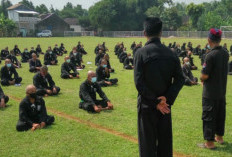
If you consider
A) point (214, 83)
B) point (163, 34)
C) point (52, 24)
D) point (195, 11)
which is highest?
point (195, 11)

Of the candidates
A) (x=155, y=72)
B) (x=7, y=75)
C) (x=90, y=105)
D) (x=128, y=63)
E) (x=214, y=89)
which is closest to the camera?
(x=155, y=72)

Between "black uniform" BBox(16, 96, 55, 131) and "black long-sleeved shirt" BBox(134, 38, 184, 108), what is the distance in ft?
13.6

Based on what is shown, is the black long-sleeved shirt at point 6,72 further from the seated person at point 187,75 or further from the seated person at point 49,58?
the seated person at point 187,75

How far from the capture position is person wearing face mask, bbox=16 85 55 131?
6840 mm

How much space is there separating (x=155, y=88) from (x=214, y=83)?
2.18 m

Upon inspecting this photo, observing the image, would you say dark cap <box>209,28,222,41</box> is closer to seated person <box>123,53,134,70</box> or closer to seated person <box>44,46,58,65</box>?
seated person <box>123,53,134,70</box>

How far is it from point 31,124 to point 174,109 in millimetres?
4336

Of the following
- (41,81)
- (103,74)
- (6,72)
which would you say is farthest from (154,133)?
(6,72)

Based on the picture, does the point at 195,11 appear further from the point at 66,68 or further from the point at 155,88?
the point at 155,88

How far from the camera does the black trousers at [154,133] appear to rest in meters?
3.59

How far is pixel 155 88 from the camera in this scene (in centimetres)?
354

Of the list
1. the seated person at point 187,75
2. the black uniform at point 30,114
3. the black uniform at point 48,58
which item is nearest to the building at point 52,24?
the black uniform at point 48,58

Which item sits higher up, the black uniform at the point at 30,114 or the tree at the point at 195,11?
the tree at the point at 195,11

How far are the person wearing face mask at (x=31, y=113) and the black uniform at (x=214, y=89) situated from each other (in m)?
3.98
